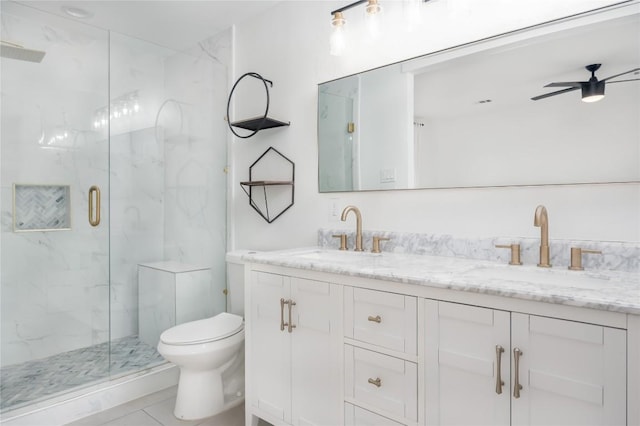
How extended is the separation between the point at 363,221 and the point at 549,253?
2.90 feet

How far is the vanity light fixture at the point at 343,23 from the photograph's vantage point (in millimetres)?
1824

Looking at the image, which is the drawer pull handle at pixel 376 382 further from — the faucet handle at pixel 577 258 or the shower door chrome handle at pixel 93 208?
the shower door chrome handle at pixel 93 208

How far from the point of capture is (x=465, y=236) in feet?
5.47

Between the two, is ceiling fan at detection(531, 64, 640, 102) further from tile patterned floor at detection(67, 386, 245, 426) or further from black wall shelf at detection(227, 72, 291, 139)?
tile patterned floor at detection(67, 386, 245, 426)

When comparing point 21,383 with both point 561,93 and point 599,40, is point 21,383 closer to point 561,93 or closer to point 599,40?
point 561,93

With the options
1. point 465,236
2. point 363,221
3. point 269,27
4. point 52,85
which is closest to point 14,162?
point 52,85

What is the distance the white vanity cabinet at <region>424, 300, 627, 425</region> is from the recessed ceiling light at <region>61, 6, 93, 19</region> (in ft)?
9.45

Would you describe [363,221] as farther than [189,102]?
No

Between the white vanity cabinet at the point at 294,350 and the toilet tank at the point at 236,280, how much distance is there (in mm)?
657

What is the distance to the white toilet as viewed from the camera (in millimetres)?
1952

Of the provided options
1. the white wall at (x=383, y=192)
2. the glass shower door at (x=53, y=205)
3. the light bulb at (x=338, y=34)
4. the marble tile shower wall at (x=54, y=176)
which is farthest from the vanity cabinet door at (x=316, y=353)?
the marble tile shower wall at (x=54, y=176)

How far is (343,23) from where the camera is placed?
194cm

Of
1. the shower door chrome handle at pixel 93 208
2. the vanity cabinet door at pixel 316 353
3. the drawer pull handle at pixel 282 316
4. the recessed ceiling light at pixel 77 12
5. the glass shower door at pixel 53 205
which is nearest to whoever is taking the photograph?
the vanity cabinet door at pixel 316 353

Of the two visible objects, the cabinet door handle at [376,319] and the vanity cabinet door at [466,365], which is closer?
the vanity cabinet door at [466,365]
